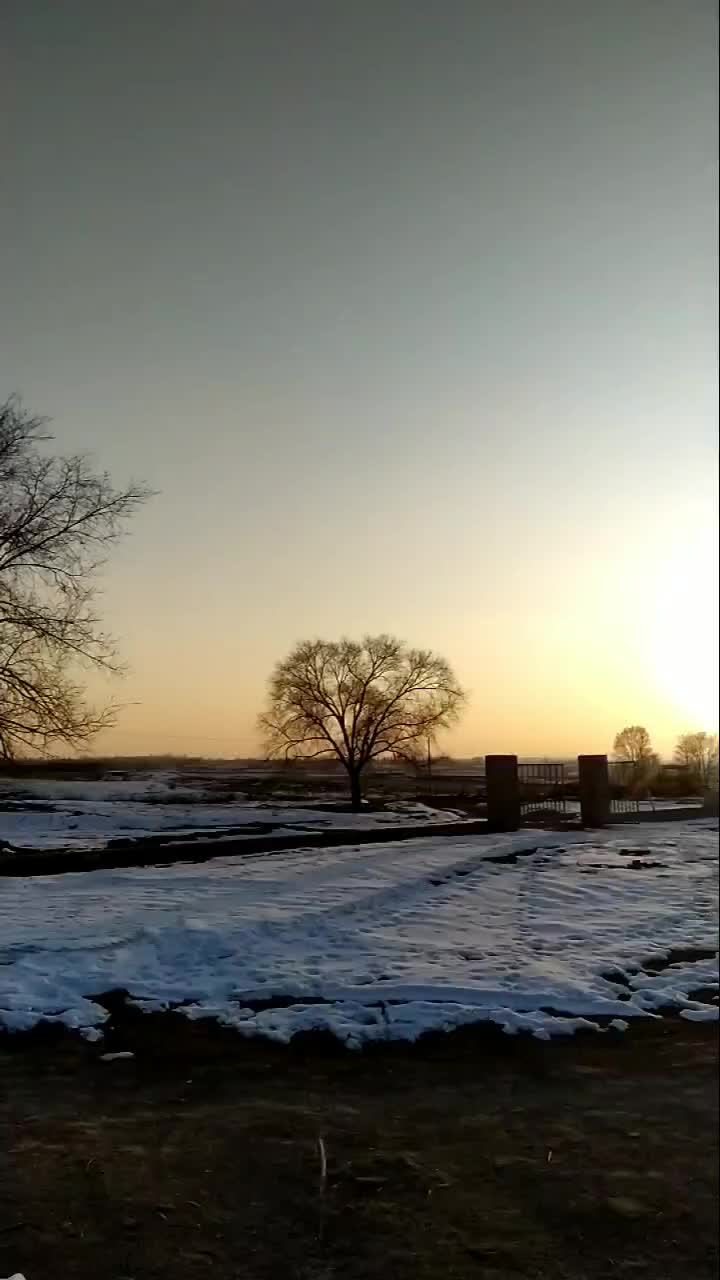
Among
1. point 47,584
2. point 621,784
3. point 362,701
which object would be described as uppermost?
point 47,584

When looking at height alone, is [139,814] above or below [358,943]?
above

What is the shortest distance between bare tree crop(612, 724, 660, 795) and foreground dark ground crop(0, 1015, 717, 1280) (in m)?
0.98

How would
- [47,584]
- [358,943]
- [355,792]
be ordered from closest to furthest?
[47,584], [355,792], [358,943]

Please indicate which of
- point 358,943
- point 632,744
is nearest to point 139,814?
point 358,943

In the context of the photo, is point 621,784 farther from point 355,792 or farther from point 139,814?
point 139,814

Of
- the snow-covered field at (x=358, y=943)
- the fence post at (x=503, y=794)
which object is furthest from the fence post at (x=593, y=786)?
the fence post at (x=503, y=794)

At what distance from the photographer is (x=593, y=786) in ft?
10.1

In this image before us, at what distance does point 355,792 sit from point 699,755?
1862 mm

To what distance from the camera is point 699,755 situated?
3613mm

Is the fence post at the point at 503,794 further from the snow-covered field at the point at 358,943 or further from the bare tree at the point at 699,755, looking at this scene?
the bare tree at the point at 699,755

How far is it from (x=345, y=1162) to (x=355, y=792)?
0.87m

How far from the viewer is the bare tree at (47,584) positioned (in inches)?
53.8

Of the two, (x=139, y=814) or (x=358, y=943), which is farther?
(x=358, y=943)

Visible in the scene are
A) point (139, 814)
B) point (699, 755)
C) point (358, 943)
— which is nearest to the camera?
point (139, 814)
